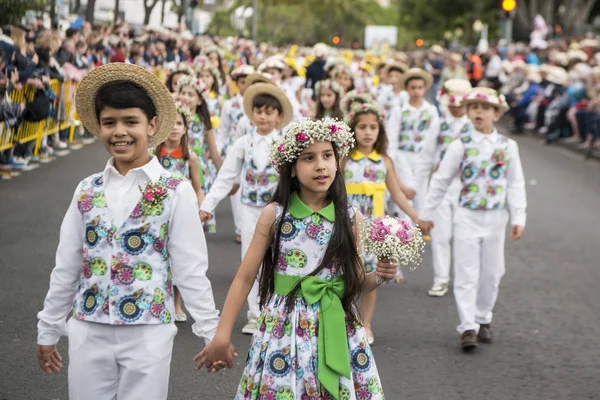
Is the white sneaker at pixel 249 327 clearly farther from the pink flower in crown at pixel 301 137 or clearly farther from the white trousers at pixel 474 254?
the pink flower in crown at pixel 301 137

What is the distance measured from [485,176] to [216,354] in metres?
3.81

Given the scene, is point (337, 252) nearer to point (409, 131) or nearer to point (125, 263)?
point (125, 263)

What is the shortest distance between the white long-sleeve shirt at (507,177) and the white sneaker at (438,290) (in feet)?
5.89

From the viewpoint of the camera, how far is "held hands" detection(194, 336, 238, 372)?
4.35 meters

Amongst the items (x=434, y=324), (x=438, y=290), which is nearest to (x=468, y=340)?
(x=434, y=324)

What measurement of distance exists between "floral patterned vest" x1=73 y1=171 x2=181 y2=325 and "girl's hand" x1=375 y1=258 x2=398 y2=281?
0.94m

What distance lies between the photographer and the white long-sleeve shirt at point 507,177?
773 centimetres

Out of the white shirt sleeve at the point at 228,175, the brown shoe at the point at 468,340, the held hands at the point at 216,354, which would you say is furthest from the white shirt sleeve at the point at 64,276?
the brown shoe at the point at 468,340

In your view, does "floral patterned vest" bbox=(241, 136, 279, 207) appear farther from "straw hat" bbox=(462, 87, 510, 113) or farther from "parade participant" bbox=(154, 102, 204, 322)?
"straw hat" bbox=(462, 87, 510, 113)

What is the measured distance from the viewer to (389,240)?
463 centimetres

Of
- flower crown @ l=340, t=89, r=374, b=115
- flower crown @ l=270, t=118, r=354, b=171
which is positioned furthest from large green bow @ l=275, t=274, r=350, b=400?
flower crown @ l=340, t=89, r=374, b=115

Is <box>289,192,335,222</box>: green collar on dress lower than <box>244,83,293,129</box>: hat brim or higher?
lower

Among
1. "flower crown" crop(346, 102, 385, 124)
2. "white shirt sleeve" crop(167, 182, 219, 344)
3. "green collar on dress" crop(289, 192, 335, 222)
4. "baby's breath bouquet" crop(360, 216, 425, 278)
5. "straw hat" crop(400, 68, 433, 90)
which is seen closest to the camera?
"white shirt sleeve" crop(167, 182, 219, 344)

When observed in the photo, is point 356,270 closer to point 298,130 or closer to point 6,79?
point 298,130
